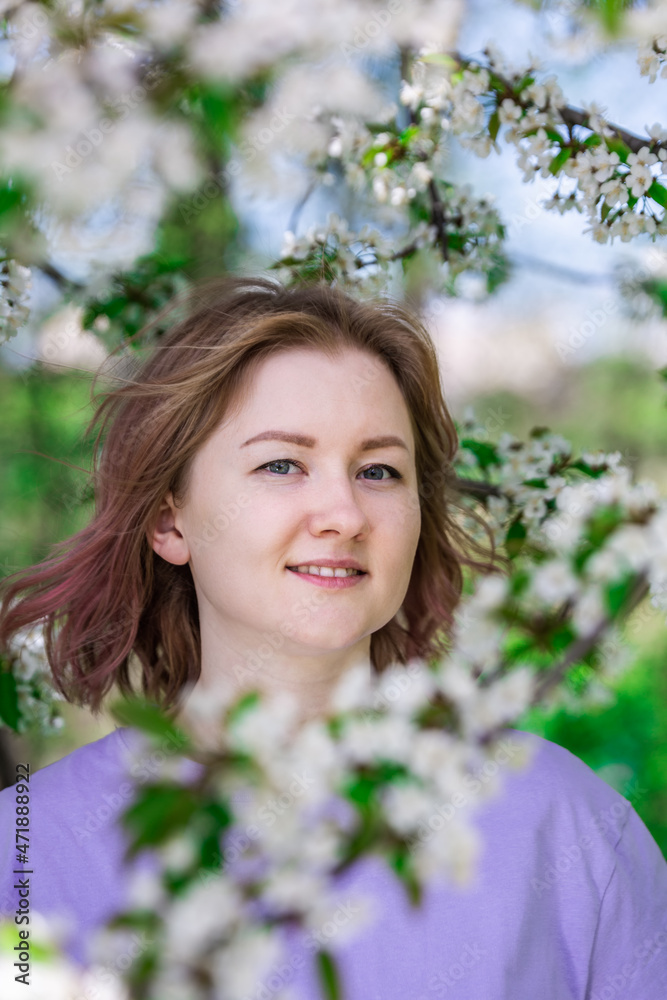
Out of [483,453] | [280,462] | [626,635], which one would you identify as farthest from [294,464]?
[626,635]

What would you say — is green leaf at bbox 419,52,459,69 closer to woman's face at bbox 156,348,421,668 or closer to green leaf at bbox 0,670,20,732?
woman's face at bbox 156,348,421,668

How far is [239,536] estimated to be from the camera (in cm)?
139

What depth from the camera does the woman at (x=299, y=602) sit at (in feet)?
4.51

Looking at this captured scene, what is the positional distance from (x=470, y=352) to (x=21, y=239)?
460 centimetres

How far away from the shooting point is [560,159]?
1562 mm

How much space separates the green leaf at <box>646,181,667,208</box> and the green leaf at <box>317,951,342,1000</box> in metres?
1.32

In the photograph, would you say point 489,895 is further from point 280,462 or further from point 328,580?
point 280,462

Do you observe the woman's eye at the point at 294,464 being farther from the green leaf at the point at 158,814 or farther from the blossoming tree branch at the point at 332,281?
the green leaf at the point at 158,814

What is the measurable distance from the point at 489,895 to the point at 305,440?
2.59 feet

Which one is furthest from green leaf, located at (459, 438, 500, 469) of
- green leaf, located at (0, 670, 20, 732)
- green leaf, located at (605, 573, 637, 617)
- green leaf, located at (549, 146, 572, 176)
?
green leaf, located at (605, 573, 637, 617)

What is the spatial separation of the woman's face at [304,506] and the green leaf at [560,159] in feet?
1.60

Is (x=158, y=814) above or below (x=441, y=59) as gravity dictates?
below

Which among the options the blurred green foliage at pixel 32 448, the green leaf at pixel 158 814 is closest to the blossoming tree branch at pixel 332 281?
the green leaf at pixel 158 814

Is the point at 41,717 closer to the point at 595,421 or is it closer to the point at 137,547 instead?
the point at 137,547
